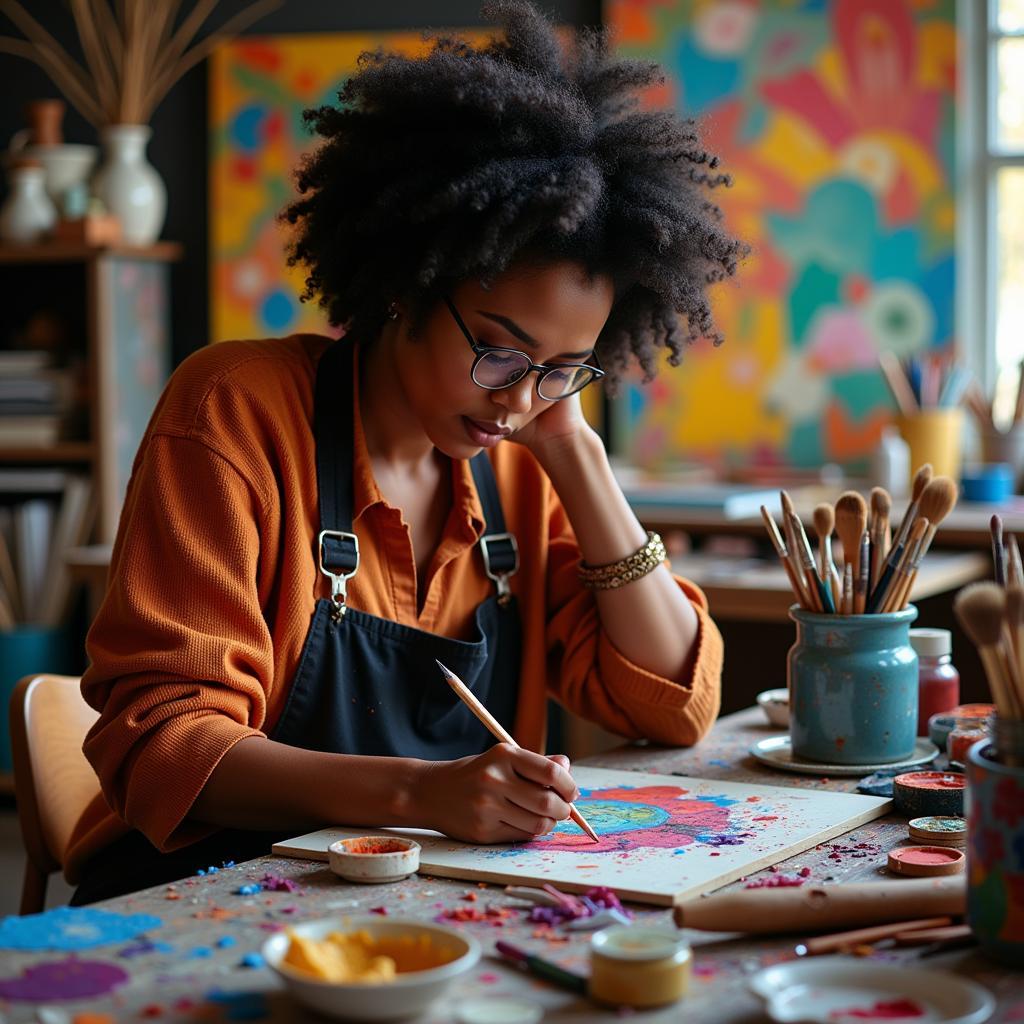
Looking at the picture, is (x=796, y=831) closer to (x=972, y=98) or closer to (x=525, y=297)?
(x=525, y=297)

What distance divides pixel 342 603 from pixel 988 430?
2281mm

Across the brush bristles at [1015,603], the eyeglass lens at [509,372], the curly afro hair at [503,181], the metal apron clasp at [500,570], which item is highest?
the curly afro hair at [503,181]

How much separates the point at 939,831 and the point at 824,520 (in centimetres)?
35

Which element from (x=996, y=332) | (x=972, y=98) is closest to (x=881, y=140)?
(x=972, y=98)

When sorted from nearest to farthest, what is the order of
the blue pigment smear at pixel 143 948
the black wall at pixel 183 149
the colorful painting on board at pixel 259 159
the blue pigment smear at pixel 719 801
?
the blue pigment smear at pixel 143 948, the blue pigment smear at pixel 719 801, the colorful painting on board at pixel 259 159, the black wall at pixel 183 149

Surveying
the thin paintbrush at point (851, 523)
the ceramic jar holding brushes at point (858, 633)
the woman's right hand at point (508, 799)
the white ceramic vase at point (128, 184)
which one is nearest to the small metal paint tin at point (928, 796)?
the ceramic jar holding brushes at point (858, 633)

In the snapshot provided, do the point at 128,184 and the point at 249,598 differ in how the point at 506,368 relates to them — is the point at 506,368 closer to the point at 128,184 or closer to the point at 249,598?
the point at 249,598

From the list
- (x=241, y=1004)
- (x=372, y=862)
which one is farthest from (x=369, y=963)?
(x=372, y=862)

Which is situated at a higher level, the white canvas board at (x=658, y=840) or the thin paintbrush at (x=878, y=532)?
the thin paintbrush at (x=878, y=532)

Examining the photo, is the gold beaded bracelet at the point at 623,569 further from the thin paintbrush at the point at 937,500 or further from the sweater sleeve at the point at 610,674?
the thin paintbrush at the point at 937,500

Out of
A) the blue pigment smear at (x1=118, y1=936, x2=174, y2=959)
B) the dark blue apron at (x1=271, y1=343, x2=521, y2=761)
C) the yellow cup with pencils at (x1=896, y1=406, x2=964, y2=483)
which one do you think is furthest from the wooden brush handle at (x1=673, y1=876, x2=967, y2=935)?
the yellow cup with pencils at (x1=896, y1=406, x2=964, y2=483)

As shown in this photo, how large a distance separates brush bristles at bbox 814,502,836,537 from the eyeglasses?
0.29 meters

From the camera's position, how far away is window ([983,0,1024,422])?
3.62 meters

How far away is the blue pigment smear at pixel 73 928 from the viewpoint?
105 cm
